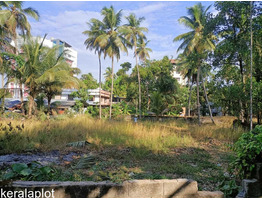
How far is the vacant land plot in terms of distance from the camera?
177 inches

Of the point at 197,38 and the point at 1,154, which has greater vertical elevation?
the point at 197,38

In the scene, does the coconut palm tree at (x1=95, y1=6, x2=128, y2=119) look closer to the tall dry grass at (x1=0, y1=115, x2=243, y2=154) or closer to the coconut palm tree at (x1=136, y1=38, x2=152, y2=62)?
the coconut palm tree at (x1=136, y1=38, x2=152, y2=62)

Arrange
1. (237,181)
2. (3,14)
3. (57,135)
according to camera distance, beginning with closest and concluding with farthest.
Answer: (237,181)
(57,135)
(3,14)

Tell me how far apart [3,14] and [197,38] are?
1840 cm

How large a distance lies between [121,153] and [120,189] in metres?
3.04

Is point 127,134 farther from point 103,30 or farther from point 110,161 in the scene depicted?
point 103,30

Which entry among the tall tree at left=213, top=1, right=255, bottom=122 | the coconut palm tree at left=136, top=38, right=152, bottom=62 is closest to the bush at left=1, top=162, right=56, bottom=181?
the tall tree at left=213, top=1, right=255, bottom=122

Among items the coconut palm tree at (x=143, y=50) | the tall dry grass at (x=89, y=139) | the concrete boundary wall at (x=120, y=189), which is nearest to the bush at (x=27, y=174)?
the concrete boundary wall at (x=120, y=189)

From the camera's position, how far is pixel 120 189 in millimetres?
3320

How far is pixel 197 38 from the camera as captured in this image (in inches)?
794

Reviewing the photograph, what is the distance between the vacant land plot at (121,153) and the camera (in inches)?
177

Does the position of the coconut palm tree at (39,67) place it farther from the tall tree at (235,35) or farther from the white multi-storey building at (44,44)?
the tall tree at (235,35)

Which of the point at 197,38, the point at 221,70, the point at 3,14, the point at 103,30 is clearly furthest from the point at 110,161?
the point at 103,30

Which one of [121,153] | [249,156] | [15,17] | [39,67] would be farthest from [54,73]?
[249,156]
